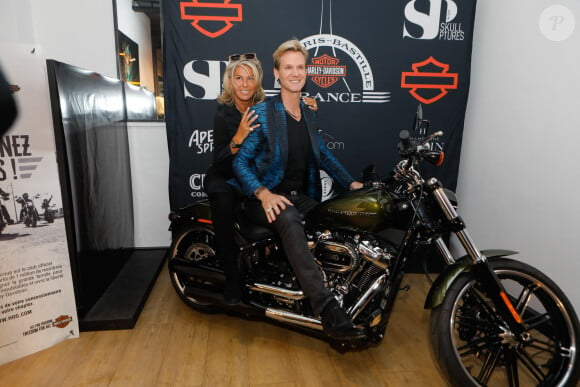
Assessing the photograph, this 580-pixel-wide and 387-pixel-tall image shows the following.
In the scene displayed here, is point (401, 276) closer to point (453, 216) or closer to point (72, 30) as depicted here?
point (453, 216)

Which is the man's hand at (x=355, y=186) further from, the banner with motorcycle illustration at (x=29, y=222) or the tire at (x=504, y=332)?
the banner with motorcycle illustration at (x=29, y=222)

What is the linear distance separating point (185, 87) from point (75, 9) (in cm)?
109

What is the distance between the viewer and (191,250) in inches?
101

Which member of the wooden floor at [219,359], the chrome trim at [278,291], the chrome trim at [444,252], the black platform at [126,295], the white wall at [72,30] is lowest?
the wooden floor at [219,359]

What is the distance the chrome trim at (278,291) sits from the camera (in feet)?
6.61

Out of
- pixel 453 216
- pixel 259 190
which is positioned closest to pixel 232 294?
pixel 259 190

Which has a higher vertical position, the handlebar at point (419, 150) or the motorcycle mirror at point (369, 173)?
the handlebar at point (419, 150)

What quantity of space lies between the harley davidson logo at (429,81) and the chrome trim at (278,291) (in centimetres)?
200

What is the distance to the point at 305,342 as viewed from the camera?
2238 mm

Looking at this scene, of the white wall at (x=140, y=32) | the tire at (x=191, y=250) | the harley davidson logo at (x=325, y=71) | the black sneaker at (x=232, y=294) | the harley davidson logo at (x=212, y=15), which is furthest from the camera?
the white wall at (x=140, y=32)

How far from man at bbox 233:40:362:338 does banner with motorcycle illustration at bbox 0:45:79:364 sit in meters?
1.07

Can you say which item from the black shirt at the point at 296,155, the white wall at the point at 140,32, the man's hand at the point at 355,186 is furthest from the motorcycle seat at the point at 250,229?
the white wall at the point at 140,32

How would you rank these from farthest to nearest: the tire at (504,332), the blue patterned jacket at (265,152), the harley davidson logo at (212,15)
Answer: the harley davidson logo at (212,15) → the blue patterned jacket at (265,152) → the tire at (504,332)

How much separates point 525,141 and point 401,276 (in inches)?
54.2
